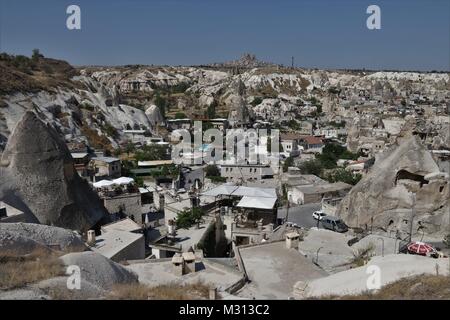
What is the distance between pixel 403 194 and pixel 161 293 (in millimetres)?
12780

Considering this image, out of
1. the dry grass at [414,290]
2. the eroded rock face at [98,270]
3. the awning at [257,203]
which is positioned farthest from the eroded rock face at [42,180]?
the dry grass at [414,290]

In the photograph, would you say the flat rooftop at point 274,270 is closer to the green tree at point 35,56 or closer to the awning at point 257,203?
the awning at point 257,203

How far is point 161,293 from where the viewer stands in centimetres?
589

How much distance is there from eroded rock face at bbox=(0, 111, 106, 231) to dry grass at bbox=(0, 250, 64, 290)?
813 cm

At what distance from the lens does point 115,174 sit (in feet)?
93.4

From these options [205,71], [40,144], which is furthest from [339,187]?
[205,71]

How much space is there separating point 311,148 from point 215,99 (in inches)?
1847

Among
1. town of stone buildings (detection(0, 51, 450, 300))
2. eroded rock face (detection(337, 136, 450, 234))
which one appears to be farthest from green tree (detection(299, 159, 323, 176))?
eroded rock face (detection(337, 136, 450, 234))

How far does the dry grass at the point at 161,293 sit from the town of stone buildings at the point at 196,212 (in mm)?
32

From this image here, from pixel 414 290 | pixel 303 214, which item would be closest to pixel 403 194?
pixel 303 214

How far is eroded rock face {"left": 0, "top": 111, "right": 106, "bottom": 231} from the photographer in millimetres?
15273

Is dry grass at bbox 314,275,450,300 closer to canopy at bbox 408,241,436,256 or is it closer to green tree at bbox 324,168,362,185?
canopy at bbox 408,241,436,256

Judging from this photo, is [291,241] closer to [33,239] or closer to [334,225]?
[33,239]
